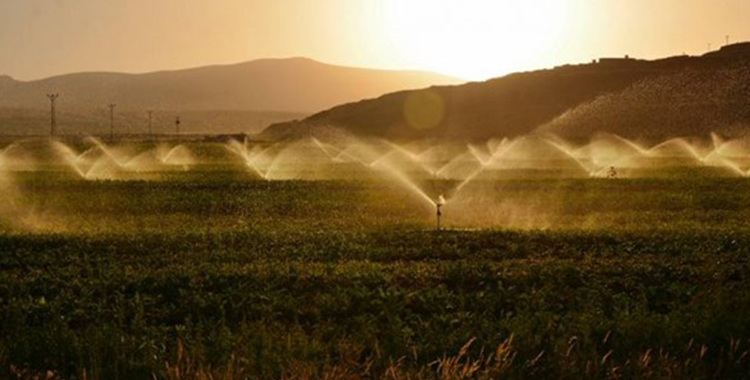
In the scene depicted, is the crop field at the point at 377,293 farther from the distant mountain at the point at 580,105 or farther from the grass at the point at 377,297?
the distant mountain at the point at 580,105

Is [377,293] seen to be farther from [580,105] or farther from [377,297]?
[580,105]

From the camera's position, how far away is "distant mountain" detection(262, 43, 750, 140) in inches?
4761

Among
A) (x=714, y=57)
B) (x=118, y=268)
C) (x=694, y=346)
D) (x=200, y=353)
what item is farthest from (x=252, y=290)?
(x=714, y=57)

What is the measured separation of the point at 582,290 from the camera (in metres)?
15.5

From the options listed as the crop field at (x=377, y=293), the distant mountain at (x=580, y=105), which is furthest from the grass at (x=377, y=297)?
the distant mountain at (x=580, y=105)

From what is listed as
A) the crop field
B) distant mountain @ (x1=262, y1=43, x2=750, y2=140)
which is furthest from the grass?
distant mountain @ (x1=262, y1=43, x2=750, y2=140)

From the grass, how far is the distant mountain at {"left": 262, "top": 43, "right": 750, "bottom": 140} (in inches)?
3676

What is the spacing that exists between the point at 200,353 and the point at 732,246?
14355mm

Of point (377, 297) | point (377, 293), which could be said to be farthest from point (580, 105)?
point (377, 297)

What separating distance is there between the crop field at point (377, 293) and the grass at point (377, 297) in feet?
0.15

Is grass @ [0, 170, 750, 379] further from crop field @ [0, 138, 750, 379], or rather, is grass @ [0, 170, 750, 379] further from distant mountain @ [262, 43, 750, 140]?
distant mountain @ [262, 43, 750, 140]

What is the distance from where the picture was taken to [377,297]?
49.5ft

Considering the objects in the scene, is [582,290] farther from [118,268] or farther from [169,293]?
[118,268]

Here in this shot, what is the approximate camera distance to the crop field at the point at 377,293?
10.2m
